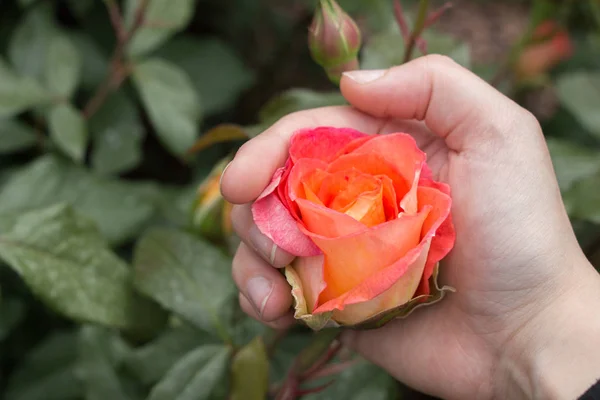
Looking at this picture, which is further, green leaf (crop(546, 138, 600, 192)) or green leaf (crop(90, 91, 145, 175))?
green leaf (crop(90, 91, 145, 175))

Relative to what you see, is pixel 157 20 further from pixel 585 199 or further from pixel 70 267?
pixel 585 199

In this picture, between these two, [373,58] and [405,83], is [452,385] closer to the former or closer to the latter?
[405,83]

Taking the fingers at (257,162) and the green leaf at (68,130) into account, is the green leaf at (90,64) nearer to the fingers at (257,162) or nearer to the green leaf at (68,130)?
the green leaf at (68,130)

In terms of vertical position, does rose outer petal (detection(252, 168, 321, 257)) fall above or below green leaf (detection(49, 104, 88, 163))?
above

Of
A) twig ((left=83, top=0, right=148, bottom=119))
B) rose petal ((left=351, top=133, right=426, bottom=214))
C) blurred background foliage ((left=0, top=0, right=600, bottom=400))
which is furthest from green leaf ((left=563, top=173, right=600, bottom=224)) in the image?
twig ((left=83, top=0, right=148, bottom=119))

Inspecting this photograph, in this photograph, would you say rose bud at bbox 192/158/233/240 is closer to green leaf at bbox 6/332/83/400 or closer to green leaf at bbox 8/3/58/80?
green leaf at bbox 6/332/83/400

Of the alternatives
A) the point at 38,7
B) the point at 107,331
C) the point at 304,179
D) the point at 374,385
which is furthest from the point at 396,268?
the point at 38,7

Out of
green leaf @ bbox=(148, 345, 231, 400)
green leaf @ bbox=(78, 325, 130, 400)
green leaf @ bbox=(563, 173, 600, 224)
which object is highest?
green leaf @ bbox=(563, 173, 600, 224)

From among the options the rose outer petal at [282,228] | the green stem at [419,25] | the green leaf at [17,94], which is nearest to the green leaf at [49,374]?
the green leaf at [17,94]
